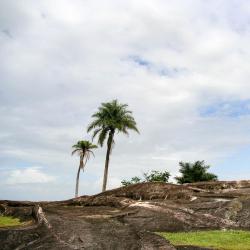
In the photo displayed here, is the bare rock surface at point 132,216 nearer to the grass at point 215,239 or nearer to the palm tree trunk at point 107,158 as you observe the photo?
the grass at point 215,239

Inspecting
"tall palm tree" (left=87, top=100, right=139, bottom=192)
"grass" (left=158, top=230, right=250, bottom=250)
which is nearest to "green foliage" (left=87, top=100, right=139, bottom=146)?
"tall palm tree" (left=87, top=100, right=139, bottom=192)

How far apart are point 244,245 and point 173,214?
7685mm

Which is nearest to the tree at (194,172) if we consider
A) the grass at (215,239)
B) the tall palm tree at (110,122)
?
the tall palm tree at (110,122)

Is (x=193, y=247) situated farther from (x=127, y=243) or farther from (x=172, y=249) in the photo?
(x=127, y=243)

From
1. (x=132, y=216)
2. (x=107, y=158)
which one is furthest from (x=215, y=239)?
(x=107, y=158)

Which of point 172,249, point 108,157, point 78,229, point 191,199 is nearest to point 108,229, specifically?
point 78,229

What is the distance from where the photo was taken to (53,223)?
70.9 feet

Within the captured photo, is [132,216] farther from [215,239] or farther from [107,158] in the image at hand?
[107,158]

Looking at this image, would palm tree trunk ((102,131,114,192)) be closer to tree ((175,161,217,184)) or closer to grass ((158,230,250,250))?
tree ((175,161,217,184))

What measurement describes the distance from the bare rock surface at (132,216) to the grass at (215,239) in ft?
5.30

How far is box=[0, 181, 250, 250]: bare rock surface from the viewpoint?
19.9 meters

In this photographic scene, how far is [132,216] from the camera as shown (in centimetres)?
2881

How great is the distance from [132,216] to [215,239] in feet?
21.9

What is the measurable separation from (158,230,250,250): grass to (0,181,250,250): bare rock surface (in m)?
1.61
